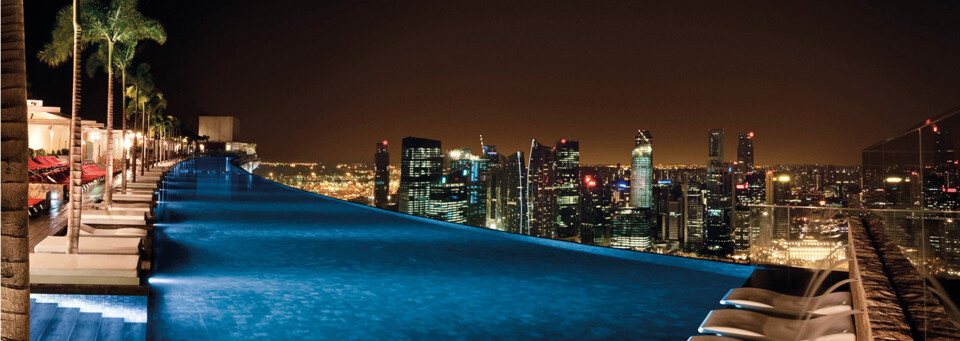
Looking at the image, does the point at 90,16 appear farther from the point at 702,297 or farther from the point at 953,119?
the point at 953,119

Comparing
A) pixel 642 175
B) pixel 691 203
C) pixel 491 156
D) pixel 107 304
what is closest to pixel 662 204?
pixel 691 203

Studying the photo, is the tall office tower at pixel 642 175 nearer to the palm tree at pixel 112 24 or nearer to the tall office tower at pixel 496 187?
the tall office tower at pixel 496 187

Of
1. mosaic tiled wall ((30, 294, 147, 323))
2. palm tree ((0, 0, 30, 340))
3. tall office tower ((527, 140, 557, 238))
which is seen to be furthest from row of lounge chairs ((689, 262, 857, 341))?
tall office tower ((527, 140, 557, 238))

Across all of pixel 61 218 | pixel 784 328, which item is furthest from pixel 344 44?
pixel 784 328

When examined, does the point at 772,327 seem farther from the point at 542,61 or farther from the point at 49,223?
the point at 542,61

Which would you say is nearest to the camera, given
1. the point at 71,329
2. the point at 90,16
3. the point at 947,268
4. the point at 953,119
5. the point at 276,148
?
the point at 71,329

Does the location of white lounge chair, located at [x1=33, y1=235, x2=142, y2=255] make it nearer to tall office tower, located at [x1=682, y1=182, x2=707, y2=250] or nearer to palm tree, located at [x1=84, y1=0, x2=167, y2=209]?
palm tree, located at [x1=84, y1=0, x2=167, y2=209]

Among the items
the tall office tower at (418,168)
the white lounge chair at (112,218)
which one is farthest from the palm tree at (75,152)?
the tall office tower at (418,168)
